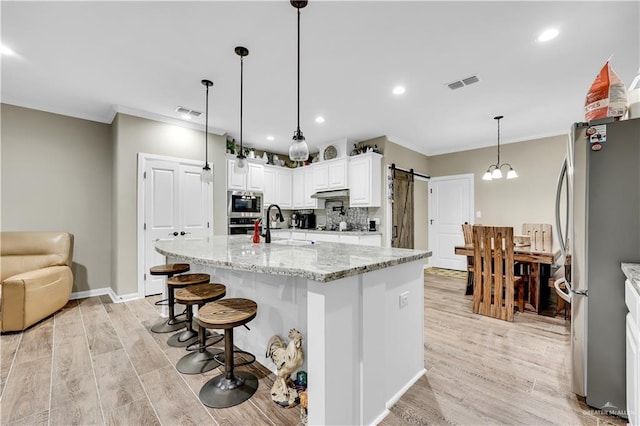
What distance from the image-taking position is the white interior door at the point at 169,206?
12.6 feet

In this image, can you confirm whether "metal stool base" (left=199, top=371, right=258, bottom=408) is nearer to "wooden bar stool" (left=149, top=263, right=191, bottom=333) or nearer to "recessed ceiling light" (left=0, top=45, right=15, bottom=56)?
"wooden bar stool" (left=149, top=263, right=191, bottom=333)

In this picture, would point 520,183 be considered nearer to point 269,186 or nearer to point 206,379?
point 269,186

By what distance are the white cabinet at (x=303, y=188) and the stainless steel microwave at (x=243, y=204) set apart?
0.97 metres

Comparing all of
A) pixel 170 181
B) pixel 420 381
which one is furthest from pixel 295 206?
pixel 420 381

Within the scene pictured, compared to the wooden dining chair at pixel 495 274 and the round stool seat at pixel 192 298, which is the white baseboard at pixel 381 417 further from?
the wooden dining chair at pixel 495 274

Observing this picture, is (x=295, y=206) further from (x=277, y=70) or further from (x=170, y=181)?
(x=277, y=70)

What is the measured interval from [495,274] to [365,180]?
243 centimetres

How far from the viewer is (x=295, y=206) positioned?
603 cm

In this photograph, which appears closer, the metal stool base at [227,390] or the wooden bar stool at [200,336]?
the metal stool base at [227,390]

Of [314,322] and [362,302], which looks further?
[362,302]

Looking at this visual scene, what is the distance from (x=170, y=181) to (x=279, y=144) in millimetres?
2204

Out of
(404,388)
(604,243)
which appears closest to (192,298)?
(404,388)

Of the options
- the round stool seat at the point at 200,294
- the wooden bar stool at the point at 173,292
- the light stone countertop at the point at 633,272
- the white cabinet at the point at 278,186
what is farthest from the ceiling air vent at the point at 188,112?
the light stone countertop at the point at 633,272

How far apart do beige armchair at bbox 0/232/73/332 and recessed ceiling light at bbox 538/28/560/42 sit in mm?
5230
